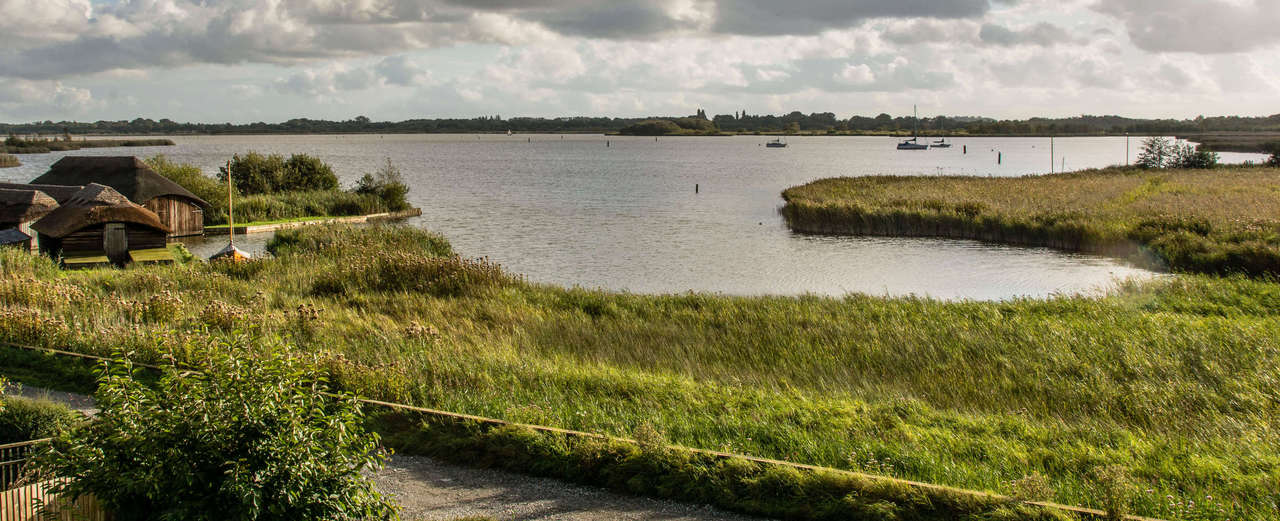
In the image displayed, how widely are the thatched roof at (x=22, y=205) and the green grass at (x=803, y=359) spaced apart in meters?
5.39

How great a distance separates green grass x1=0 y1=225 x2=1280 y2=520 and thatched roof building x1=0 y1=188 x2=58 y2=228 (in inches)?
209

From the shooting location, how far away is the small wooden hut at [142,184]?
3681 cm

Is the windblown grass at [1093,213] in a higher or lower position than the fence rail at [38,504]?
higher

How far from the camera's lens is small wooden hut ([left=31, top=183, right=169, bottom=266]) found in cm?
2608

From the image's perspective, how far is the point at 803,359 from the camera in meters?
14.6

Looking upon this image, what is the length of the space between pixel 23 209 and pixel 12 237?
2398 mm

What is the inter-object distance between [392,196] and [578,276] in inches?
976

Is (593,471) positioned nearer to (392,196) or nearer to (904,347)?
(904,347)

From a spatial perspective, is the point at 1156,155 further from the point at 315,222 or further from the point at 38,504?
the point at 38,504

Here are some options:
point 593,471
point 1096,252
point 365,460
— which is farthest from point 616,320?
point 1096,252

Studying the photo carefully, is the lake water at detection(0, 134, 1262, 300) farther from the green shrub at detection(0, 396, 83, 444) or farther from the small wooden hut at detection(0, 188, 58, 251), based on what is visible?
the green shrub at detection(0, 396, 83, 444)

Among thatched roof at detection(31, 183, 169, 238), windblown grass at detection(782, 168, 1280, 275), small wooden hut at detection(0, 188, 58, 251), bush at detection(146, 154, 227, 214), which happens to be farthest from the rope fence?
bush at detection(146, 154, 227, 214)

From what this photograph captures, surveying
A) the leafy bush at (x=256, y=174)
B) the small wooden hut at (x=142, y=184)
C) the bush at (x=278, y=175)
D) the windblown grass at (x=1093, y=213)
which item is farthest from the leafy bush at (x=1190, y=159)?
the small wooden hut at (x=142, y=184)

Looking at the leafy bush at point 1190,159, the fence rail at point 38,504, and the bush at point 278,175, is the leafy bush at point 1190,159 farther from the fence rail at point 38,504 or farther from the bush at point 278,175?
the fence rail at point 38,504
